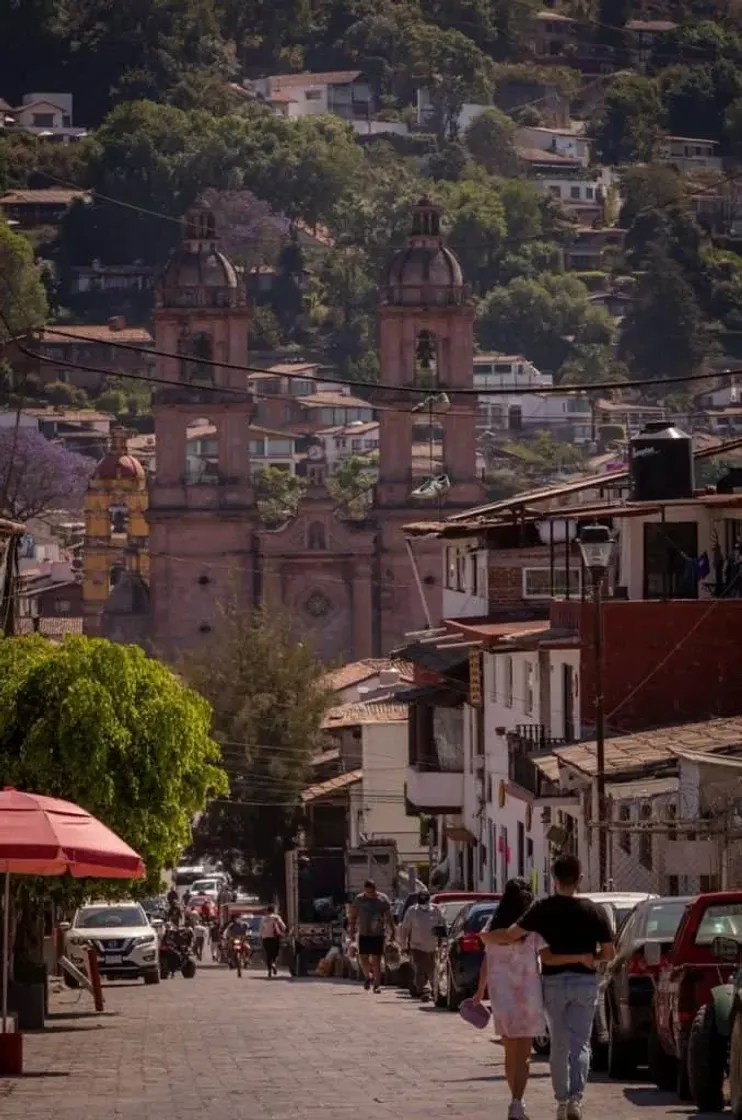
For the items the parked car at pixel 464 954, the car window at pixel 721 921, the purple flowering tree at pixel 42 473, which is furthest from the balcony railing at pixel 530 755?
the purple flowering tree at pixel 42 473

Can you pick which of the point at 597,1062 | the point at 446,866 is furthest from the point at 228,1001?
the point at 446,866

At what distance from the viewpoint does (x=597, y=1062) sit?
25.2 metres

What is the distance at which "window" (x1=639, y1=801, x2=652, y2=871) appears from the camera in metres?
35.0

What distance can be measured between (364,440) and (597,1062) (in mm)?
159727

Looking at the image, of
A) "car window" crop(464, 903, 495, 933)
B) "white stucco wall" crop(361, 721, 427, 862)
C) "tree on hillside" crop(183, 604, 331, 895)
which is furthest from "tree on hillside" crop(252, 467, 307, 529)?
"car window" crop(464, 903, 495, 933)

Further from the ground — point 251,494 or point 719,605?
point 251,494

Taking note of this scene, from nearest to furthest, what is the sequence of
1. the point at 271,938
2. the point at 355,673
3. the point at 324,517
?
the point at 271,938
the point at 355,673
the point at 324,517

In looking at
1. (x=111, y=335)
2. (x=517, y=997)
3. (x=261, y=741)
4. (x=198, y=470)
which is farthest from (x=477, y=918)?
(x=111, y=335)

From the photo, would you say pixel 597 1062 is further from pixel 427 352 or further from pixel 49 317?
pixel 49 317

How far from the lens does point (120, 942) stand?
150 ft

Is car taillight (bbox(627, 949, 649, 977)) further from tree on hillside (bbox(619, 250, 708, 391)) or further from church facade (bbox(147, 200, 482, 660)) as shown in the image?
tree on hillside (bbox(619, 250, 708, 391))

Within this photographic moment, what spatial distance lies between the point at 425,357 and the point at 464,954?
316 ft

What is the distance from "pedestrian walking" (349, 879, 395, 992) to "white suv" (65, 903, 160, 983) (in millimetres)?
4690

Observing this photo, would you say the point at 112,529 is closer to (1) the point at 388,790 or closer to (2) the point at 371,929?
(1) the point at 388,790
